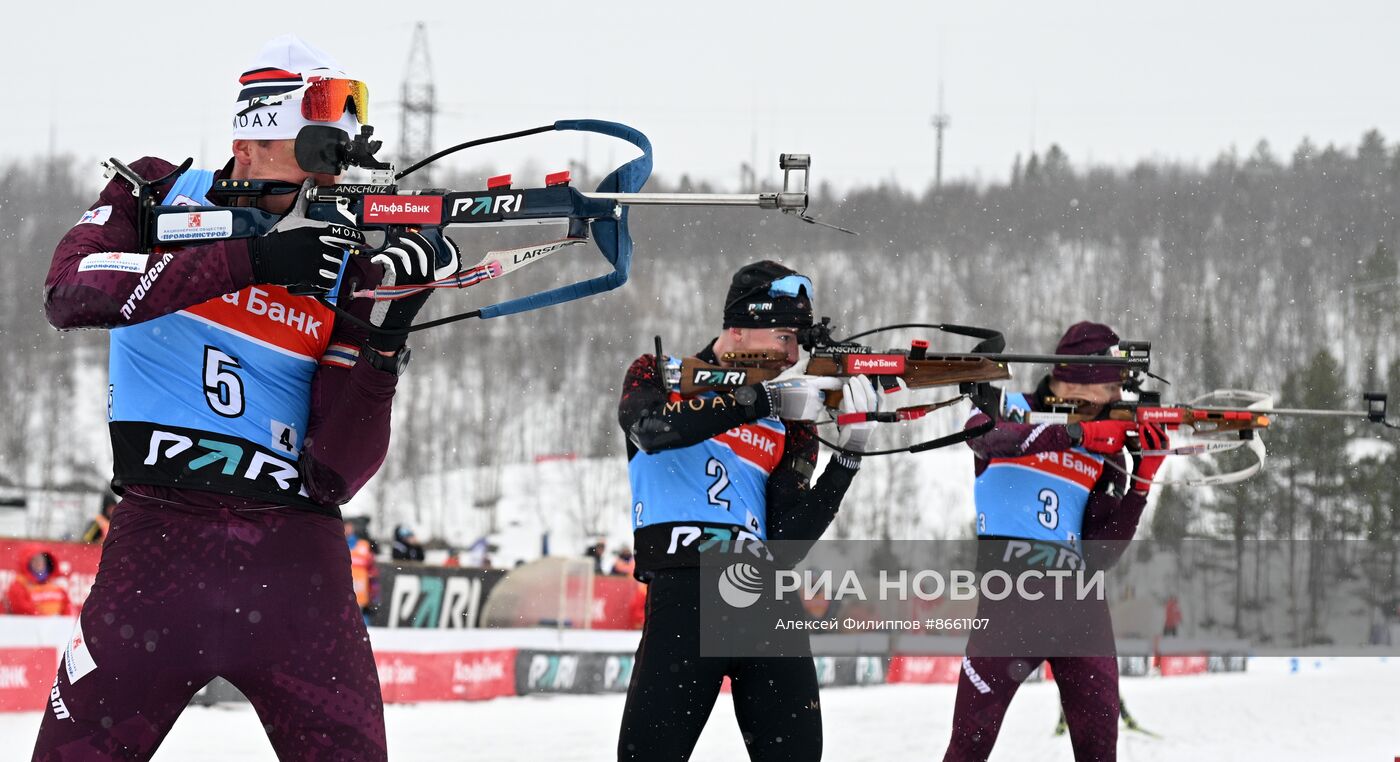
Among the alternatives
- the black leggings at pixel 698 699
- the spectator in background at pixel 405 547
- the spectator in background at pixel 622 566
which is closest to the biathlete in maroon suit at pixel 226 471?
the black leggings at pixel 698 699

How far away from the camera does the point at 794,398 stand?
4.38 m

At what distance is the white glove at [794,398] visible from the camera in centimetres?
436

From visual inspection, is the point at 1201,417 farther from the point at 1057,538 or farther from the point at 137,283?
the point at 137,283

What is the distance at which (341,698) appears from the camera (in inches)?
112

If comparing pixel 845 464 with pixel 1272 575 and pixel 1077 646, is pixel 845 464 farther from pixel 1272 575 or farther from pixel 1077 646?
pixel 1272 575

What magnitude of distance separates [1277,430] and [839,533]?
1633 cm

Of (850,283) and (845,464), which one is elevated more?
(850,283)

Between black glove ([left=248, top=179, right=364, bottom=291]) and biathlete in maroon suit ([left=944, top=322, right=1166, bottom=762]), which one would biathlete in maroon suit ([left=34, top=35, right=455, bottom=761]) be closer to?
black glove ([left=248, top=179, right=364, bottom=291])

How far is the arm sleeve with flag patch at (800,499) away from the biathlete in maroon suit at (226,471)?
5.75 ft

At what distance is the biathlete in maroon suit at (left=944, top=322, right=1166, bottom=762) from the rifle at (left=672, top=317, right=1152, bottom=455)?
2.16 feet

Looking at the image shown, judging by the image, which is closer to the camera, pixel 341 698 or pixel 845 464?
pixel 341 698

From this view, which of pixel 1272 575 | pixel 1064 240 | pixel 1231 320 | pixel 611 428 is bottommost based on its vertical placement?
pixel 1272 575

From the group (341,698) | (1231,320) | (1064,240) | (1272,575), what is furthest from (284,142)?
(1064,240)

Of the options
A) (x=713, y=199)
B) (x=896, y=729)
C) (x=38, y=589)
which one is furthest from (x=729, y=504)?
(x=38, y=589)
